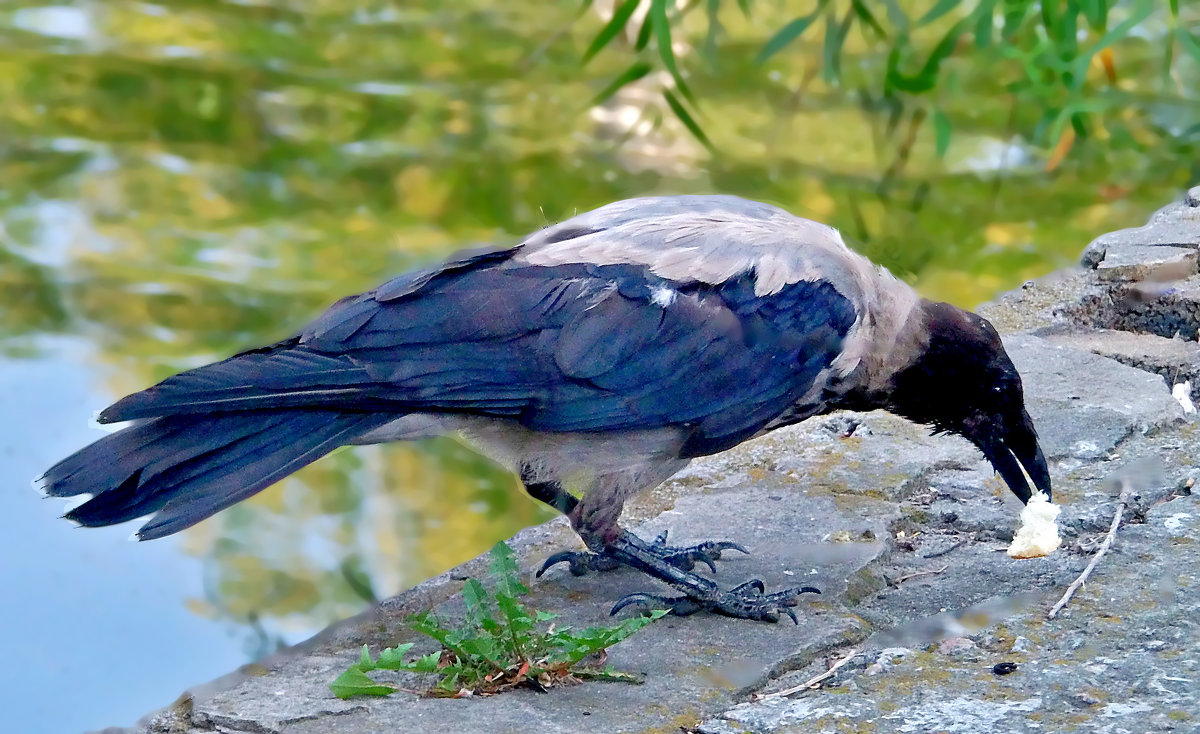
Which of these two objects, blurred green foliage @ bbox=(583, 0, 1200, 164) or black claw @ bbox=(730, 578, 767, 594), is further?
blurred green foliage @ bbox=(583, 0, 1200, 164)

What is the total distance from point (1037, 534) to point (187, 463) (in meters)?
1.72

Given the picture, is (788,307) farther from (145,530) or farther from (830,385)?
(145,530)

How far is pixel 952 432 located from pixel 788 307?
62cm

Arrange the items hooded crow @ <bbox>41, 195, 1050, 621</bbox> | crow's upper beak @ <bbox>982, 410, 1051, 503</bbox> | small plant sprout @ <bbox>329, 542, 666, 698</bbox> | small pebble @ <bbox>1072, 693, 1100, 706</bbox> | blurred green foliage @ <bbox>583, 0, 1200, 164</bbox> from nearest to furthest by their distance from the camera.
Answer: small pebble @ <bbox>1072, 693, 1100, 706</bbox> → small plant sprout @ <bbox>329, 542, 666, 698</bbox> → hooded crow @ <bbox>41, 195, 1050, 621</bbox> → crow's upper beak @ <bbox>982, 410, 1051, 503</bbox> → blurred green foliage @ <bbox>583, 0, 1200, 164</bbox>

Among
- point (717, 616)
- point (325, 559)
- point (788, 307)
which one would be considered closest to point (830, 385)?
point (788, 307)

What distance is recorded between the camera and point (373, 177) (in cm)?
775

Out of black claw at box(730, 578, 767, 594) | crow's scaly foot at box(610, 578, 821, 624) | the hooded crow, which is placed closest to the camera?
the hooded crow

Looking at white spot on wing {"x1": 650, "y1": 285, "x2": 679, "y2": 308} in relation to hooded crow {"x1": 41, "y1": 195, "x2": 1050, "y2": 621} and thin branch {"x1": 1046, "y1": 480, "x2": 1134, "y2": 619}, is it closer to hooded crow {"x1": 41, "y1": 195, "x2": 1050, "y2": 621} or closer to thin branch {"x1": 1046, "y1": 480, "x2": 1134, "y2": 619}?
hooded crow {"x1": 41, "y1": 195, "x2": 1050, "y2": 621}

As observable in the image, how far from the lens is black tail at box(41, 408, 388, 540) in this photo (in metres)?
2.74

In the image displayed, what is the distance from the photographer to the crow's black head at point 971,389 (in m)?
3.37

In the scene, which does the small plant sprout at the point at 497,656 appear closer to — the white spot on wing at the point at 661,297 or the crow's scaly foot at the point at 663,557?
the crow's scaly foot at the point at 663,557

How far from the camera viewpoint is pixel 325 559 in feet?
14.9

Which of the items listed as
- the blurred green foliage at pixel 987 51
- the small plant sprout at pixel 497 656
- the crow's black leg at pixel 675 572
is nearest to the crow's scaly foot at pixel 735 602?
the crow's black leg at pixel 675 572

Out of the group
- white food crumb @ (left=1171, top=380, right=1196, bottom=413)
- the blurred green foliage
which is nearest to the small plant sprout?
white food crumb @ (left=1171, top=380, right=1196, bottom=413)
